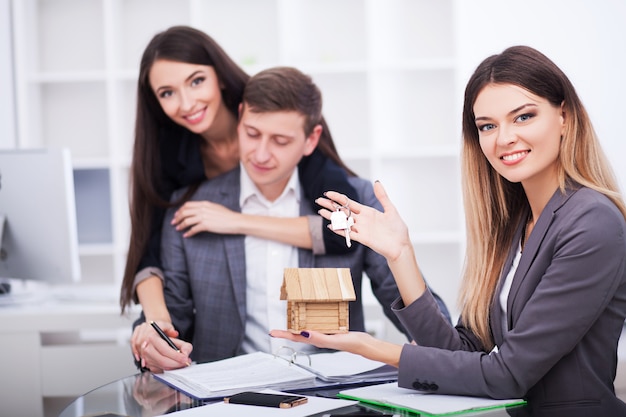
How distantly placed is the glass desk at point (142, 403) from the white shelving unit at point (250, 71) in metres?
2.91

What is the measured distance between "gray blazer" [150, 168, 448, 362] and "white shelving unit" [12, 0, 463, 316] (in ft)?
7.13

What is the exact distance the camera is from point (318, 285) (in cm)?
166

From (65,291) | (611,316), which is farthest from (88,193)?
(611,316)

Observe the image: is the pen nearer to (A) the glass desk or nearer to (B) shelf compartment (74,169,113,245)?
(A) the glass desk

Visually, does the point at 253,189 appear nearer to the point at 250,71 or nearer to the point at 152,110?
the point at 152,110

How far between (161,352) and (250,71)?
9.33ft

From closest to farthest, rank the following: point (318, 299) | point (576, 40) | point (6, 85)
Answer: point (318, 299) < point (576, 40) < point (6, 85)

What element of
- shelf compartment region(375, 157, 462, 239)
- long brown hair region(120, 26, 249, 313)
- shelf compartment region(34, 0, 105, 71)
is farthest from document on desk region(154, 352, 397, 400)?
shelf compartment region(34, 0, 105, 71)

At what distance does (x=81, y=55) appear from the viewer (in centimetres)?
486

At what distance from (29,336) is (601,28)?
3.46m

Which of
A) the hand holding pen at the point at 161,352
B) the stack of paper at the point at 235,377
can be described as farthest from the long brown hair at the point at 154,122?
the stack of paper at the point at 235,377

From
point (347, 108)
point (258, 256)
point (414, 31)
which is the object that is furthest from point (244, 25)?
point (258, 256)

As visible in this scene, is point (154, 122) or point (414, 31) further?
point (414, 31)

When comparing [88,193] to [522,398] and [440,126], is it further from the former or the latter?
[522,398]
